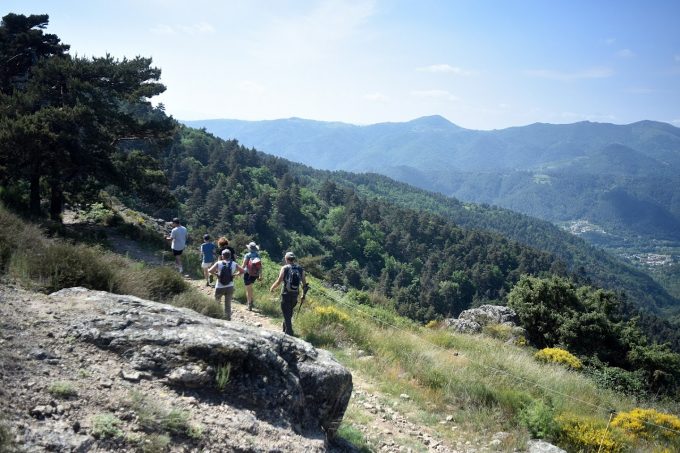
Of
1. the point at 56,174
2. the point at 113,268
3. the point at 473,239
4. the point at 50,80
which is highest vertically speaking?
the point at 50,80

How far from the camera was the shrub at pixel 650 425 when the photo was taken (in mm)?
6957

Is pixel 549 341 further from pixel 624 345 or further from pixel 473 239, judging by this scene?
A: pixel 473 239

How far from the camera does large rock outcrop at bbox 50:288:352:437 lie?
4.02 metres

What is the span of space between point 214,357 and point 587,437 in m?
5.69

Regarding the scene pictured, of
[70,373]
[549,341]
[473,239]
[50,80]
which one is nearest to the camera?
[70,373]

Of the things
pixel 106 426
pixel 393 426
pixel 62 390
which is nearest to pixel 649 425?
pixel 393 426

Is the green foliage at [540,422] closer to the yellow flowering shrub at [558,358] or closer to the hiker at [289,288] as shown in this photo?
the hiker at [289,288]

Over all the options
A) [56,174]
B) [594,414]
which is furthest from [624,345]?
[56,174]

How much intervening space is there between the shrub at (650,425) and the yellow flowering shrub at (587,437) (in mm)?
691

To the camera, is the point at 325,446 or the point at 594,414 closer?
the point at 325,446

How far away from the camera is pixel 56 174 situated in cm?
1398

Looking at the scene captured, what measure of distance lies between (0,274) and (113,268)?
58.3 inches

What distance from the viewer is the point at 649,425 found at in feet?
23.8

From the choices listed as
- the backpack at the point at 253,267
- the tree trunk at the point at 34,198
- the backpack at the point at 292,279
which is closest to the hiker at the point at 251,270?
the backpack at the point at 253,267
